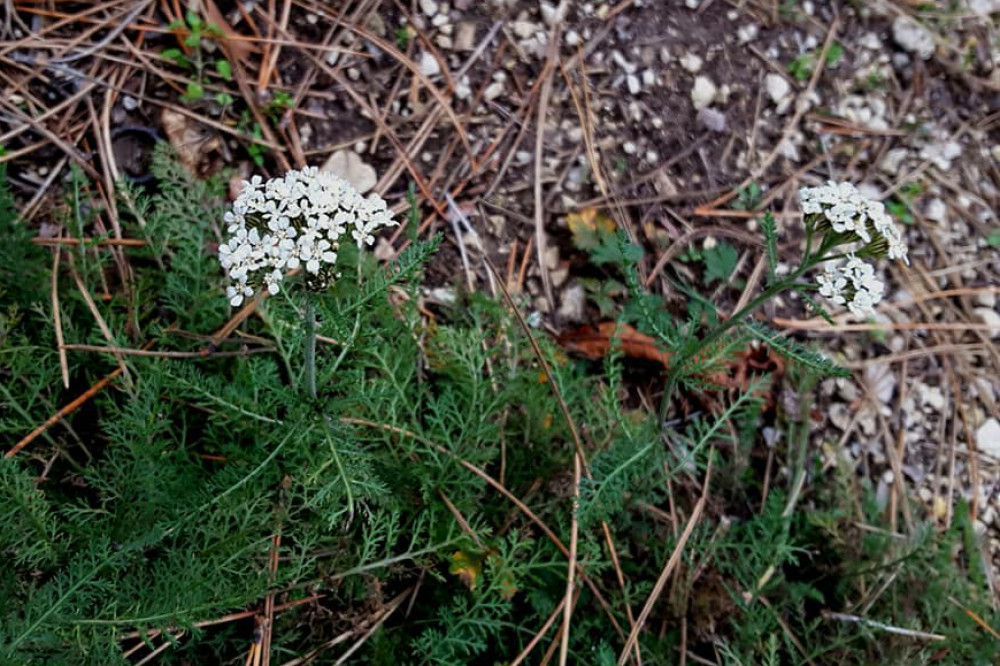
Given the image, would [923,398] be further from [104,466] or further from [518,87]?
[104,466]

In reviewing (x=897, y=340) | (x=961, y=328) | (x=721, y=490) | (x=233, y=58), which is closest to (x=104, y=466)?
(x=233, y=58)

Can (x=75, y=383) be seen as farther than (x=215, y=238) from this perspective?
No

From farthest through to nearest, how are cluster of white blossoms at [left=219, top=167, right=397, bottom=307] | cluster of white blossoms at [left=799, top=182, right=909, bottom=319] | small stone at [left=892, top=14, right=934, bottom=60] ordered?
small stone at [left=892, top=14, right=934, bottom=60], cluster of white blossoms at [left=799, top=182, right=909, bottom=319], cluster of white blossoms at [left=219, top=167, right=397, bottom=307]

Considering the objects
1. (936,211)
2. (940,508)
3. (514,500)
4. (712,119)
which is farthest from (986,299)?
(514,500)

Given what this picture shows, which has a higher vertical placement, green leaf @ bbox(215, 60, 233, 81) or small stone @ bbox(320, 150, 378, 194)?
green leaf @ bbox(215, 60, 233, 81)

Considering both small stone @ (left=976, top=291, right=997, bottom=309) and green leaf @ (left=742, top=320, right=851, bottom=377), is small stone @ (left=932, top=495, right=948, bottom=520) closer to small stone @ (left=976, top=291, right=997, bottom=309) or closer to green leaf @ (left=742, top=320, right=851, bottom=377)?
small stone @ (left=976, top=291, right=997, bottom=309)

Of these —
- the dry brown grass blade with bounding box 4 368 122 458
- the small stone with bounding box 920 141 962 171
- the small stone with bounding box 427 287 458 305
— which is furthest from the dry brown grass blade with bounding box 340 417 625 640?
the small stone with bounding box 920 141 962 171

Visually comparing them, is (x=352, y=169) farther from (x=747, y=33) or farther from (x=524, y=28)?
(x=747, y=33)
